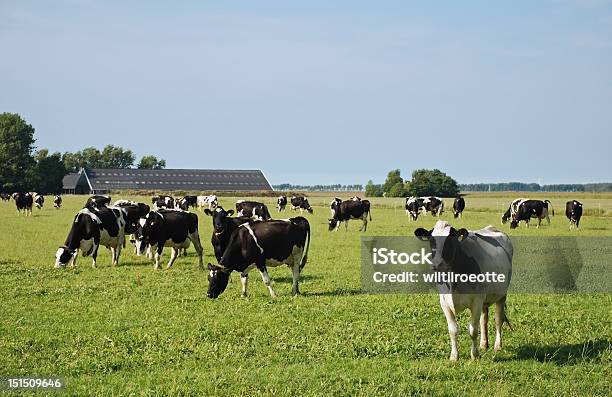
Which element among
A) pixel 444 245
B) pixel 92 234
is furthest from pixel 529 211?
pixel 444 245

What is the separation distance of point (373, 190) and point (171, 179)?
4293cm

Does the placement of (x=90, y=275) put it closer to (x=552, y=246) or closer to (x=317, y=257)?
(x=317, y=257)

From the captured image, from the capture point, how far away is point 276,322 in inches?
456

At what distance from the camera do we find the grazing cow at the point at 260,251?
1398cm

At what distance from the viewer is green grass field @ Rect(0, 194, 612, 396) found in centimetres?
805

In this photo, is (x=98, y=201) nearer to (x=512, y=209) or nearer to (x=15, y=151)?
(x=512, y=209)

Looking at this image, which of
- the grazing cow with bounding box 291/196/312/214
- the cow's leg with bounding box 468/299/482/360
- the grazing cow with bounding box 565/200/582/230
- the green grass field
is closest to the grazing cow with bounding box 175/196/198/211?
the grazing cow with bounding box 291/196/312/214

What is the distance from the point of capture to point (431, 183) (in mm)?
111562

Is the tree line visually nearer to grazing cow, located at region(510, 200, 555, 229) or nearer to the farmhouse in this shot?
the farmhouse

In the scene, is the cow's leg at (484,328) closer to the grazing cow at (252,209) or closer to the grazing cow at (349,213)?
the grazing cow at (252,209)

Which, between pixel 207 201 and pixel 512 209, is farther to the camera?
pixel 207 201

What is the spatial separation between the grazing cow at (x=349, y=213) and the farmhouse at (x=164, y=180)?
94.8 metres

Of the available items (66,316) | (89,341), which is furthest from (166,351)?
(66,316)

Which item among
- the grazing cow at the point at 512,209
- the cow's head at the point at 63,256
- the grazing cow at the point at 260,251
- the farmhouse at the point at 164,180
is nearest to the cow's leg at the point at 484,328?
the grazing cow at the point at 260,251
